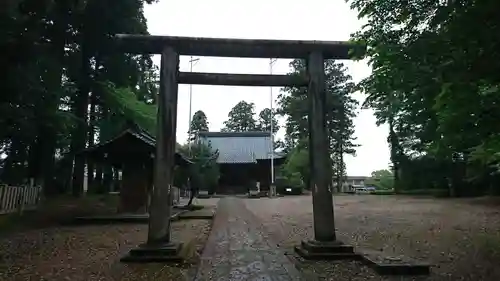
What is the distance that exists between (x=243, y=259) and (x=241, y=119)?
162ft

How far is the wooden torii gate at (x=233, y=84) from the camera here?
24.0 ft

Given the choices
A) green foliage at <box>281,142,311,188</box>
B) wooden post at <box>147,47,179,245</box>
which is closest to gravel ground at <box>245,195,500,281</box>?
wooden post at <box>147,47,179,245</box>

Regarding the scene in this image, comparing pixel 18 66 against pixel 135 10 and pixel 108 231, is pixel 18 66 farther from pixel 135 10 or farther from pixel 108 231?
pixel 135 10

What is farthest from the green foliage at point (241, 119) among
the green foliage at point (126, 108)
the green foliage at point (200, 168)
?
the green foliage at point (126, 108)

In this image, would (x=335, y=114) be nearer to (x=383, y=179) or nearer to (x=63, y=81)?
(x=383, y=179)

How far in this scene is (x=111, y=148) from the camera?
14.1 meters

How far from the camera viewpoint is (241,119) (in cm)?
5631

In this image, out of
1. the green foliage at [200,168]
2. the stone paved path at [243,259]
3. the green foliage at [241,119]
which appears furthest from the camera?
the green foliage at [241,119]

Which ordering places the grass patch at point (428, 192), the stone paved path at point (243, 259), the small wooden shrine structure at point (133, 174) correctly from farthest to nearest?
1. the grass patch at point (428, 192)
2. the small wooden shrine structure at point (133, 174)
3. the stone paved path at point (243, 259)

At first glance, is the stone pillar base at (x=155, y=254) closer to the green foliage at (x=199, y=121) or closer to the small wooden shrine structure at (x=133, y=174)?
the small wooden shrine structure at (x=133, y=174)

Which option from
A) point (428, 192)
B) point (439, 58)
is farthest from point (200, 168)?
point (439, 58)

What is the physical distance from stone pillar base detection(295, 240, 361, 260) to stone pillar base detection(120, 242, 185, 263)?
2.23 m

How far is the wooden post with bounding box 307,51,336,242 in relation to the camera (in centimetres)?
762

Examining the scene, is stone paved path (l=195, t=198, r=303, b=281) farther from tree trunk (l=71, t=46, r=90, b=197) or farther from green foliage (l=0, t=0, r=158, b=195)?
tree trunk (l=71, t=46, r=90, b=197)
